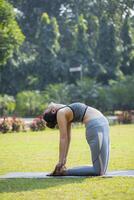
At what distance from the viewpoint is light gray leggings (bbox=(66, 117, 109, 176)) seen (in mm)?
9391

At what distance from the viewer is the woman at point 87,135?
370 inches

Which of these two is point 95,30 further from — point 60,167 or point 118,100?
point 60,167

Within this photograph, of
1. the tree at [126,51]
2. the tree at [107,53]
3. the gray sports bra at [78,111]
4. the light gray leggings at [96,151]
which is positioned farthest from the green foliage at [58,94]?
the light gray leggings at [96,151]

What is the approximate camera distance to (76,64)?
5028cm

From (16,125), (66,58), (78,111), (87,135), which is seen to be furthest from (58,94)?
(87,135)

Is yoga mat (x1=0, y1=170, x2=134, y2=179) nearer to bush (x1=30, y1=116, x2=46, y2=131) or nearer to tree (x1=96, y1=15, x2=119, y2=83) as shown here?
bush (x1=30, y1=116, x2=46, y2=131)

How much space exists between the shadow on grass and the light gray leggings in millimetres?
364

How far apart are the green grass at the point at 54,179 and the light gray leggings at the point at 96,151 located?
32 centimetres

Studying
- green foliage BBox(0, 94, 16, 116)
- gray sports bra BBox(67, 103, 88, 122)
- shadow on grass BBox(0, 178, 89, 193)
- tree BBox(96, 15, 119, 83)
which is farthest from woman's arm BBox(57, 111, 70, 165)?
tree BBox(96, 15, 119, 83)

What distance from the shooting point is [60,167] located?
9.38m

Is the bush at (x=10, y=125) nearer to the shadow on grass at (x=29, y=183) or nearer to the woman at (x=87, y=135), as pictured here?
the woman at (x=87, y=135)

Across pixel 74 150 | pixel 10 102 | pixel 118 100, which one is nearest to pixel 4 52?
pixel 10 102

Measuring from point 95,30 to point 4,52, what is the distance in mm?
18827

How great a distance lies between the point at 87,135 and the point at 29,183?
51.4 inches
